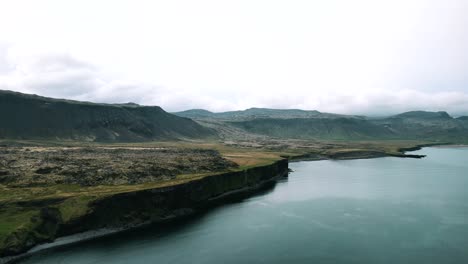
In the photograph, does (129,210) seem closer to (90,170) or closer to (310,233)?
(90,170)

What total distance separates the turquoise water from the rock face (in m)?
3.87

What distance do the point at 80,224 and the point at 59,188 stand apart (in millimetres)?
15920

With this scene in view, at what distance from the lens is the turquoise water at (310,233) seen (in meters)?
62.5

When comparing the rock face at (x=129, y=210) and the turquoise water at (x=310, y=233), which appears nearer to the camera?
the turquoise water at (x=310, y=233)

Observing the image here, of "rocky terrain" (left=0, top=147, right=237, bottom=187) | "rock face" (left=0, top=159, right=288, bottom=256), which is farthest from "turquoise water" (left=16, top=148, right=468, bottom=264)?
"rocky terrain" (left=0, top=147, right=237, bottom=187)

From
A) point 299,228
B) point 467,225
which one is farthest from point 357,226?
point 467,225

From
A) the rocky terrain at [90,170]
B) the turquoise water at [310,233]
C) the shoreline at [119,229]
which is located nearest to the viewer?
the turquoise water at [310,233]

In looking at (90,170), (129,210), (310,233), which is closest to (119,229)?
(129,210)

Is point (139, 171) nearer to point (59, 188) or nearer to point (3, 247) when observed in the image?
point (59, 188)

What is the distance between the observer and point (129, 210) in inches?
3147

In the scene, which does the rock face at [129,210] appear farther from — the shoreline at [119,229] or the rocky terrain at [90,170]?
the rocky terrain at [90,170]

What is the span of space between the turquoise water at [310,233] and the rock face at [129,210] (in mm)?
3867

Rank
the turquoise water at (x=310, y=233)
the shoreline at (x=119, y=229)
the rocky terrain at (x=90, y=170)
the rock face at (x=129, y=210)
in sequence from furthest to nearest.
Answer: the rocky terrain at (x=90, y=170)
the rock face at (x=129, y=210)
the shoreline at (x=119, y=229)
the turquoise water at (x=310, y=233)

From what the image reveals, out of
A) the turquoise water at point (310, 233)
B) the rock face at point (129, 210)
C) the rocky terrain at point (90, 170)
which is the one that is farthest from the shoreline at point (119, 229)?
the rocky terrain at point (90, 170)
